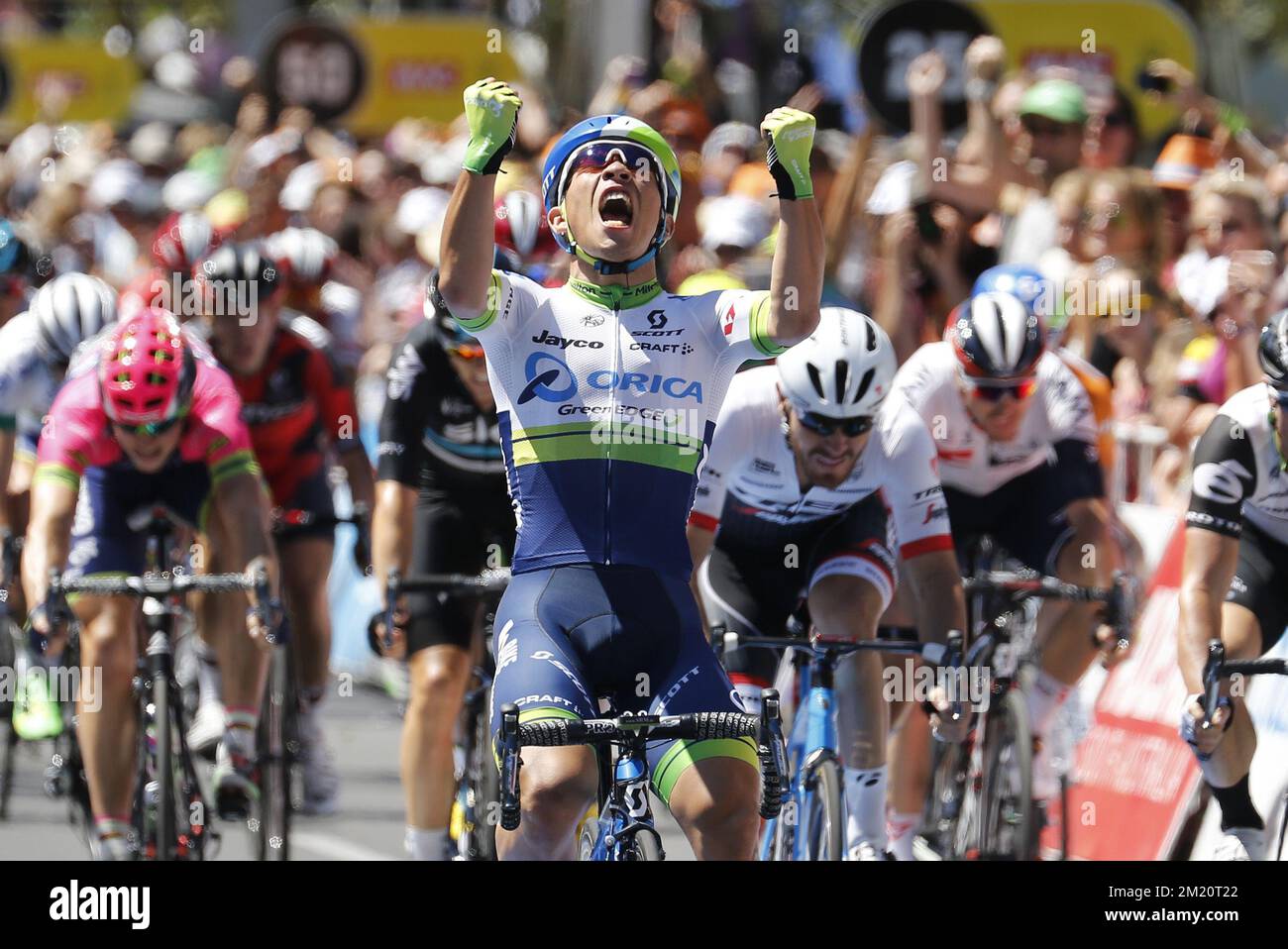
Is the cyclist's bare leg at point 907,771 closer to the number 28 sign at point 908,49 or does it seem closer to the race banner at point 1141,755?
the race banner at point 1141,755

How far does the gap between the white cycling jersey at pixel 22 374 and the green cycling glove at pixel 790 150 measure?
469cm

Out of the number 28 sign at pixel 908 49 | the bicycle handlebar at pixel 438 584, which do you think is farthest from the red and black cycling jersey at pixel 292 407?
the number 28 sign at pixel 908 49

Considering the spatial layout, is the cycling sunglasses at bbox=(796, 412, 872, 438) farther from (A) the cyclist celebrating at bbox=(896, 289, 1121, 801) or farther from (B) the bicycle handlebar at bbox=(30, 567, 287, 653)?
(B) the bicycle handlebar at bbox=(30, 567, 287, 653)

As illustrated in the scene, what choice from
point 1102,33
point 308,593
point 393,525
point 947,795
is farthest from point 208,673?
point 1102,33

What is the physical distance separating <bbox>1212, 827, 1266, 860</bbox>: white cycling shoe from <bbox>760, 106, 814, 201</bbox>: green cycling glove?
261 cm

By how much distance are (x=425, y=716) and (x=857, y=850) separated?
1.65 m

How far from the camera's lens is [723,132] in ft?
47.9

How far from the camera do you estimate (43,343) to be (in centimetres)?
941

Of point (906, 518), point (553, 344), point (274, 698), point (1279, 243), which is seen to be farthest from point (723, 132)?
point (553, 344)

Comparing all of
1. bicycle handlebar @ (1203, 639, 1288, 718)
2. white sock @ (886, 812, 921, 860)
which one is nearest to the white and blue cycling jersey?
bicycle handlebar @ (1203, 639, 1288, 718)

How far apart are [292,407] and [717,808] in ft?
15.7

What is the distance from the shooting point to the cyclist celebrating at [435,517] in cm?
790

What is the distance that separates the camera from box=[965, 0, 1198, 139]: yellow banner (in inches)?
739
